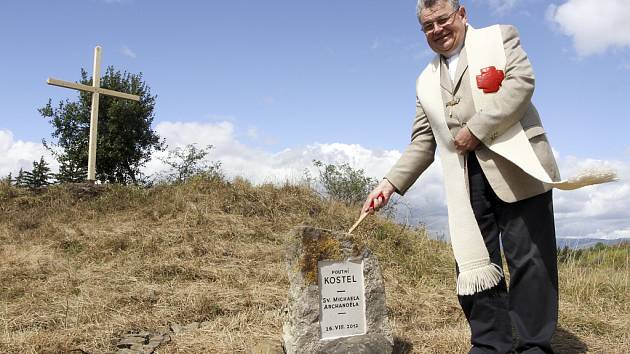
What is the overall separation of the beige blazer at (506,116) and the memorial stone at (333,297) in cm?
99

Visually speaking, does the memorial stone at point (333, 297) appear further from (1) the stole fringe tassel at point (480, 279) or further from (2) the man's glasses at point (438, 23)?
(2) the man's glasses at point (438, 23)

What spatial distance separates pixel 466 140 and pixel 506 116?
226mm

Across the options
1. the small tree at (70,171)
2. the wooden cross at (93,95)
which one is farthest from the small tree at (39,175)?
the wooden cross at (93,95)

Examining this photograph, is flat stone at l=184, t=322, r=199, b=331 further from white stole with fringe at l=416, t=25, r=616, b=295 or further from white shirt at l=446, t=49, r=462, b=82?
white shirt at l=446, t=49, r=462, b=82

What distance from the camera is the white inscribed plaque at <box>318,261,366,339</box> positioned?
3.17 meters

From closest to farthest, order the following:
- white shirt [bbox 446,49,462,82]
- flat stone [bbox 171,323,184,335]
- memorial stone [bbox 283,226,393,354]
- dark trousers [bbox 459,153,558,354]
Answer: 1. dark trousers [bbox 459,153,558,354]
2. white shirt [bbox 446,49,462,82]
3. memorial stone [bbox 283,226,393,354]
4. flat stone [bbox 171,323,184,335]

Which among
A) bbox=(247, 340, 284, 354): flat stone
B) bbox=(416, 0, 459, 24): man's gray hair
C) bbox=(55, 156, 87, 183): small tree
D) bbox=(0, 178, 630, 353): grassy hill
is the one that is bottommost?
bbox=(247, 340, 284, 354): flat stone

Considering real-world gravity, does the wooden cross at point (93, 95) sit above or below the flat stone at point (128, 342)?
above

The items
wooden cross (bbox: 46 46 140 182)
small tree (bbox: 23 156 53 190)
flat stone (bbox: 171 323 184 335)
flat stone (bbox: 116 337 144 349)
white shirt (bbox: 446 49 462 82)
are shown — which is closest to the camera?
white shirt (bbox: 446 49 462 82)

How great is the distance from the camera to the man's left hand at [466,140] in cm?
263

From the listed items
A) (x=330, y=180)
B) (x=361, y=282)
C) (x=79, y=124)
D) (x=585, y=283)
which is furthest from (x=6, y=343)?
(x=79, y=124)

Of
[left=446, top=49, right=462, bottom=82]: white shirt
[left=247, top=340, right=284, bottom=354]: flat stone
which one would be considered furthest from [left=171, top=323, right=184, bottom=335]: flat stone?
[left=446, top=49, right=462, bottom=82]: white shirt

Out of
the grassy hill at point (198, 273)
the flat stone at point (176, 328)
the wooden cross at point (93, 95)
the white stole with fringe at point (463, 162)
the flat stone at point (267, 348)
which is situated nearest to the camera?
the white stole with fringe at point (463, 162)

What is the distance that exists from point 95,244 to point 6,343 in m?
3.52
